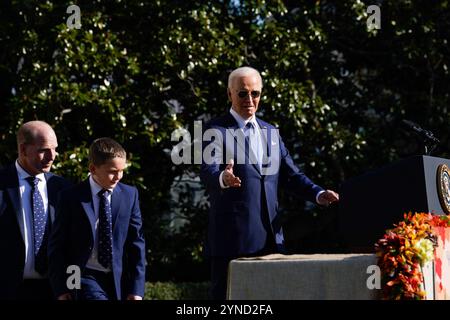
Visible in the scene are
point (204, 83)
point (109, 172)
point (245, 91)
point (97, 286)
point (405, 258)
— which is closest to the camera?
point (405, 258)

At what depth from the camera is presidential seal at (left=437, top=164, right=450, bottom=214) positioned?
174 inches

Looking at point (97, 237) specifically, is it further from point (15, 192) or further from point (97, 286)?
point (15, 192)

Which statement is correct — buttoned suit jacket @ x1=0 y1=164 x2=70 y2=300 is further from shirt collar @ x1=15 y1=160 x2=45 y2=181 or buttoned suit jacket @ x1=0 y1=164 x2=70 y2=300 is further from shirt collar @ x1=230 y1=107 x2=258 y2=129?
shirt collar @ x1=230 y1=107 x2=258 y2=129

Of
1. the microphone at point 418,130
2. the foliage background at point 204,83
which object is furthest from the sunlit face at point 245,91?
the foliage background at point 204,83

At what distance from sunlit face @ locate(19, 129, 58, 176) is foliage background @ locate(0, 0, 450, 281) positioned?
125 inches

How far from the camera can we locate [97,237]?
187 inches

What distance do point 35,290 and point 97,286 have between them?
469 mm

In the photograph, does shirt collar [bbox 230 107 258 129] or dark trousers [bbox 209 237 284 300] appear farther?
shirt collar [bbox 230 107 258 129]

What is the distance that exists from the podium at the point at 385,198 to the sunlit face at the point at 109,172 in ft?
4.09

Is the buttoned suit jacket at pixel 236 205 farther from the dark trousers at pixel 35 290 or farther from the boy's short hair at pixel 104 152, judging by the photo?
the dark trousers at pixel 35 290

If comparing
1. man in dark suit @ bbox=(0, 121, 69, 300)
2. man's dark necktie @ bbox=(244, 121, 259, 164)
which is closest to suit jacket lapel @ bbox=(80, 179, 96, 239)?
man in dark suit @ bbox=(0, 121, 69, 300)

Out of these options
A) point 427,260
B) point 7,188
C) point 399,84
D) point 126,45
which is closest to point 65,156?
point 126,45

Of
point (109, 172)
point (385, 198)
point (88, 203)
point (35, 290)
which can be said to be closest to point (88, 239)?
point (88, 203)
